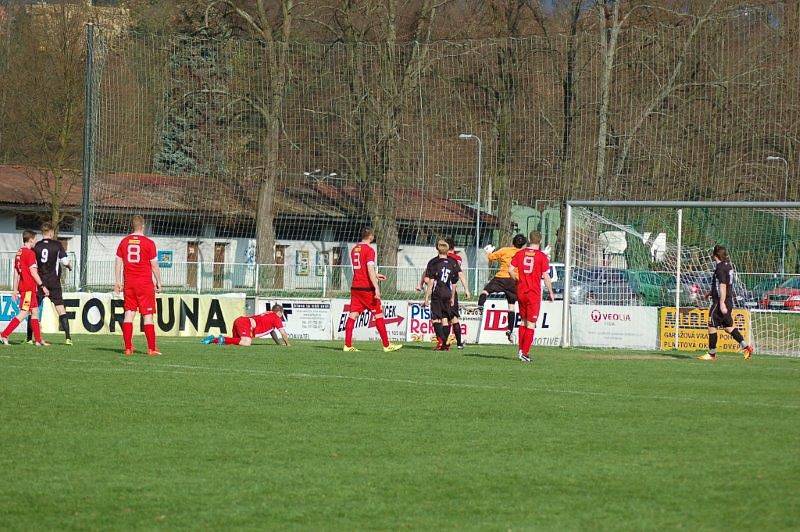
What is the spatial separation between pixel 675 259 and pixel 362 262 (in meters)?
10.8

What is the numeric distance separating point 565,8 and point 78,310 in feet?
68.3

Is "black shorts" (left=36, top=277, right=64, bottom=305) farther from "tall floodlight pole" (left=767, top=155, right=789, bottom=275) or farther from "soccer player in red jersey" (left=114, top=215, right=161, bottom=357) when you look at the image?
"tall floodlight pole" (left=767, top=155, right=789, bottom=275)

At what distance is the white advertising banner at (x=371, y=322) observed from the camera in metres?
29.3

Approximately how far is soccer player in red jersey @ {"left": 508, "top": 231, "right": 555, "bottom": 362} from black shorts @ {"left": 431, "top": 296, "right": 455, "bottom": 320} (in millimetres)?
3694

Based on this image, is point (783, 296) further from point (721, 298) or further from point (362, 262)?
point (362, 262)

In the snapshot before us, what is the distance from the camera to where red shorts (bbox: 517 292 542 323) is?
18594mm

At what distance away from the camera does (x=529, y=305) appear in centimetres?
1859

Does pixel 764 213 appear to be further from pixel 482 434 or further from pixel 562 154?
Answer: pixel 482 434

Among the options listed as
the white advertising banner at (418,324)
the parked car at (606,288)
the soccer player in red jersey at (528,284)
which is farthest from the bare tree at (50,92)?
the soccer player in red jersey at (528,284)

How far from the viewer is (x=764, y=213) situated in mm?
26938

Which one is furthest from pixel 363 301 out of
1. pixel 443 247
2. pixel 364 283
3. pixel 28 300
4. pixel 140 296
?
pixel 28 300

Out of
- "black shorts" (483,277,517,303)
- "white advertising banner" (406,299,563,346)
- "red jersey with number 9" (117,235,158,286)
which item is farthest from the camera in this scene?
"white advertising banner" (406,299,563,346)

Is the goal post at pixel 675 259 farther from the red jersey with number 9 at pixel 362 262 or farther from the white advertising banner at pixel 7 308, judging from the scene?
the white advertising banner at pixel 7 308

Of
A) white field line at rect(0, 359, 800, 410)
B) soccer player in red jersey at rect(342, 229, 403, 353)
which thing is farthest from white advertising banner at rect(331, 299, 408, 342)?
white field line at rect(0, 359, 800, 410)
